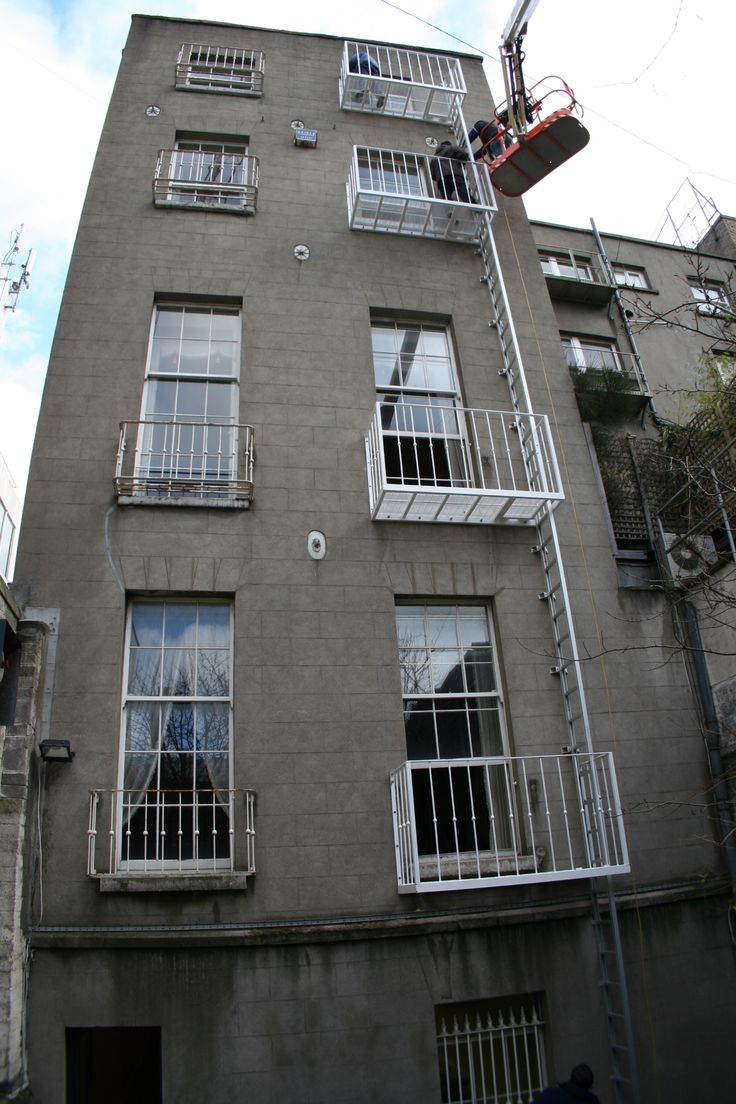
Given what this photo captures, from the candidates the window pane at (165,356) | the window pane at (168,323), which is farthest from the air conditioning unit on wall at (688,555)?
the window pane at (168,323)

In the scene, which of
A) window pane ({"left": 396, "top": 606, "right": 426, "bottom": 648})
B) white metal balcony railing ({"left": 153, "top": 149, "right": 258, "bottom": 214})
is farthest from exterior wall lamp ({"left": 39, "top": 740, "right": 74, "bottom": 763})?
white metal balcony railing ({"left": 153, "top": 149, "right": 258, "bottom": 214})

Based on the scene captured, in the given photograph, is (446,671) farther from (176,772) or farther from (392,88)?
(392,88)

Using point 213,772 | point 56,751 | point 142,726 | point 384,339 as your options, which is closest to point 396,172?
point 384,339

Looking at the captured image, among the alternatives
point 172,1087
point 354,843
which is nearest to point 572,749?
point 354,843

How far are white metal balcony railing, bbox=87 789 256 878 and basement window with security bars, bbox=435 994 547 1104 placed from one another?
96.8 inches

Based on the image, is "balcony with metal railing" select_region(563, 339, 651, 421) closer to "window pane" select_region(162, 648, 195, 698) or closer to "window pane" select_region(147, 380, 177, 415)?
"window pane" select_region(147, 380, 177, 415)

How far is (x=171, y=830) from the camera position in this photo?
766cm

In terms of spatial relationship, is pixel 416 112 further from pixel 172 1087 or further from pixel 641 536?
pixel 172 1087

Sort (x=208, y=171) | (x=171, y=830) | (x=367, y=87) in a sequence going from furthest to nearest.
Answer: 1. (x=367, y=87)
2. (x=208, y=171)
3. (x=171, y=830)

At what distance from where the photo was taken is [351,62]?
13148mm

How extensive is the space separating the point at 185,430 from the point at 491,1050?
7.40 metres

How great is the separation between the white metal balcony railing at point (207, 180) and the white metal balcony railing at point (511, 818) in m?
8.35

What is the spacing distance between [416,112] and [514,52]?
80.5 inches

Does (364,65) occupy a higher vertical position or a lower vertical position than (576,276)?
higher
